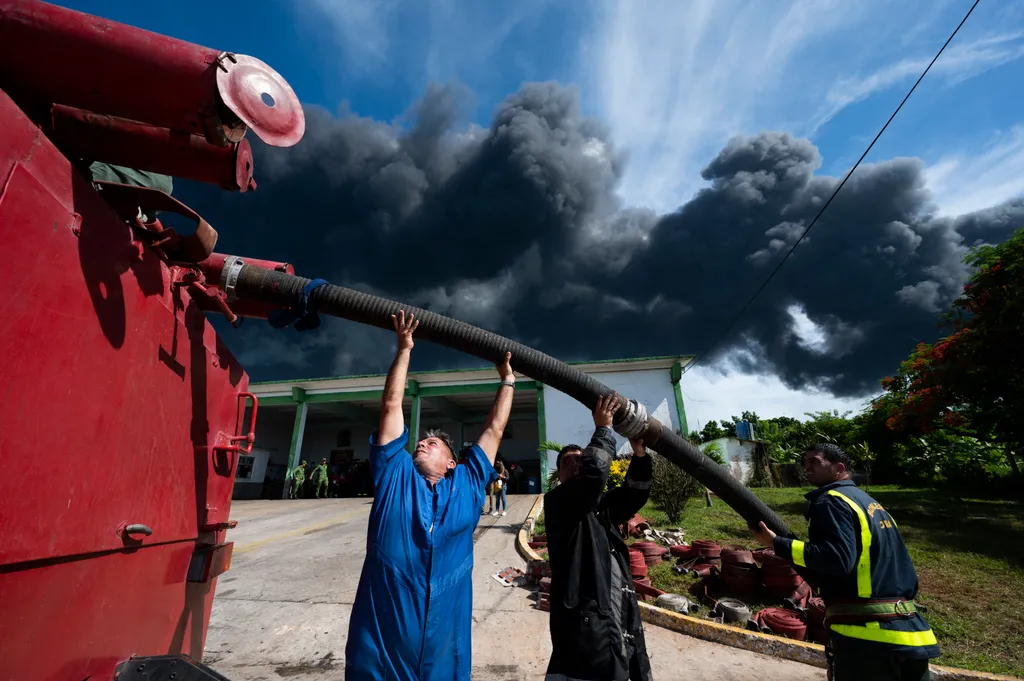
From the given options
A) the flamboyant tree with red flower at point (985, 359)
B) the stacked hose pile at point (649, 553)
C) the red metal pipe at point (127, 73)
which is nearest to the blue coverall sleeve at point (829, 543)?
the red metal pipe at point (127, 73)

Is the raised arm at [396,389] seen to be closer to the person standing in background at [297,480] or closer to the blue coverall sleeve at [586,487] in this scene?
the blue coverall sleeve at [586,487]

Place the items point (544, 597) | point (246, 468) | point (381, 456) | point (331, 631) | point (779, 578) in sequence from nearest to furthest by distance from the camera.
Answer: point (381, 456) → point (331, 631) → point (779, 578) → point (544, 597) → point (246, 468)

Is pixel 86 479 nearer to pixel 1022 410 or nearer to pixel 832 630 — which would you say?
pixel 832 630

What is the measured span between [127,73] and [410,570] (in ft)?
6.72

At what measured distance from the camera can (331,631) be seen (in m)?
4.89

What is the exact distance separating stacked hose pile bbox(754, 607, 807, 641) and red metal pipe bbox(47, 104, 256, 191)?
5876 mm

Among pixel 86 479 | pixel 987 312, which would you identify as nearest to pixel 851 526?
pixel 86 479

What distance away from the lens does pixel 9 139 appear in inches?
49.6

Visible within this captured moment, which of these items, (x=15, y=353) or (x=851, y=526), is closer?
(x=15, y=353)

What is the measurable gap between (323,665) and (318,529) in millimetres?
7459

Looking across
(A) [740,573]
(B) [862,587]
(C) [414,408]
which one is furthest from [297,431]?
(B) [862,587]

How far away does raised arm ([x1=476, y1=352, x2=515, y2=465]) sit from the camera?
7.90 ft

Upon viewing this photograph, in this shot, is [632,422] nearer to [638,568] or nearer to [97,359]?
[97,359]

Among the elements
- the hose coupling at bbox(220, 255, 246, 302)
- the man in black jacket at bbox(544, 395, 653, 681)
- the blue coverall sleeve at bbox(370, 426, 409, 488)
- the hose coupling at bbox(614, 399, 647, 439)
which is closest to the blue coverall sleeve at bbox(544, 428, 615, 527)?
the man in black jacket at bbox(544, 395, 653, 681)
